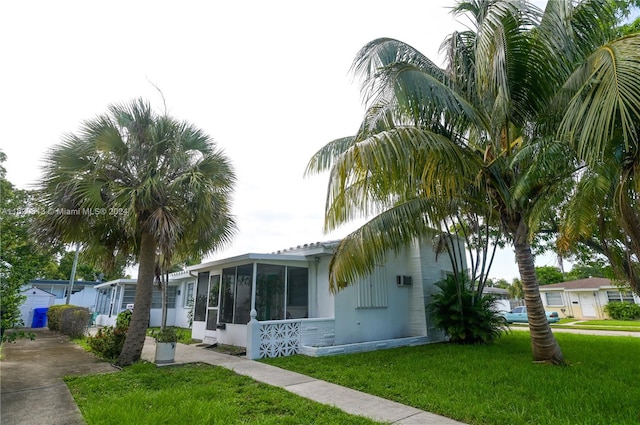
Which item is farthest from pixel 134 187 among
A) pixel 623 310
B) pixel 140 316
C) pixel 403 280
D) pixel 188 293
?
pixel 623 310

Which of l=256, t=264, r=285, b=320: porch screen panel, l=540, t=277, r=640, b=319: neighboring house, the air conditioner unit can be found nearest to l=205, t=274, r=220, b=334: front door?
l=256, t=264, r=285, b=320: porch screen panel

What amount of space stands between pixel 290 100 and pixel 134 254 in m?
6.16

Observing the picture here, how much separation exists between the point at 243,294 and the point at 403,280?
559 centimetres

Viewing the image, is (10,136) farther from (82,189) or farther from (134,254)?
(134,254)

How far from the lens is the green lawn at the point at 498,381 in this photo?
432 cm

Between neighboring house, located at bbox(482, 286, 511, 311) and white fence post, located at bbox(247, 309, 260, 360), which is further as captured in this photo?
neighboring house, located at bbox(482, 286, 511, 311)

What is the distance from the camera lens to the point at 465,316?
10375 mm

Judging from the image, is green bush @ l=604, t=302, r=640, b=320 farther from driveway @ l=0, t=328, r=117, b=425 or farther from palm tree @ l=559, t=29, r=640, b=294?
driveway @ l=0, t=328, r=117, b=425

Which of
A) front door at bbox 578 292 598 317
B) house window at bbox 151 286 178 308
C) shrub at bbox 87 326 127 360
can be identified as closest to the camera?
shrub at bbox 87 326 127 360

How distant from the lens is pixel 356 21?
750cm

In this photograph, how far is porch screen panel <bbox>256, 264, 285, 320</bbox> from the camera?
33.0 ft

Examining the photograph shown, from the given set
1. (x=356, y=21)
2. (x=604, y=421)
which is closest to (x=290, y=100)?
(x=356, y=21)

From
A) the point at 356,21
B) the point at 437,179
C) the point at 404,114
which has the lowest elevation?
the point at 437,179

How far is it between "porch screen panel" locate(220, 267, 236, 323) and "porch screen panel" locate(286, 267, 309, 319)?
1925 mm
